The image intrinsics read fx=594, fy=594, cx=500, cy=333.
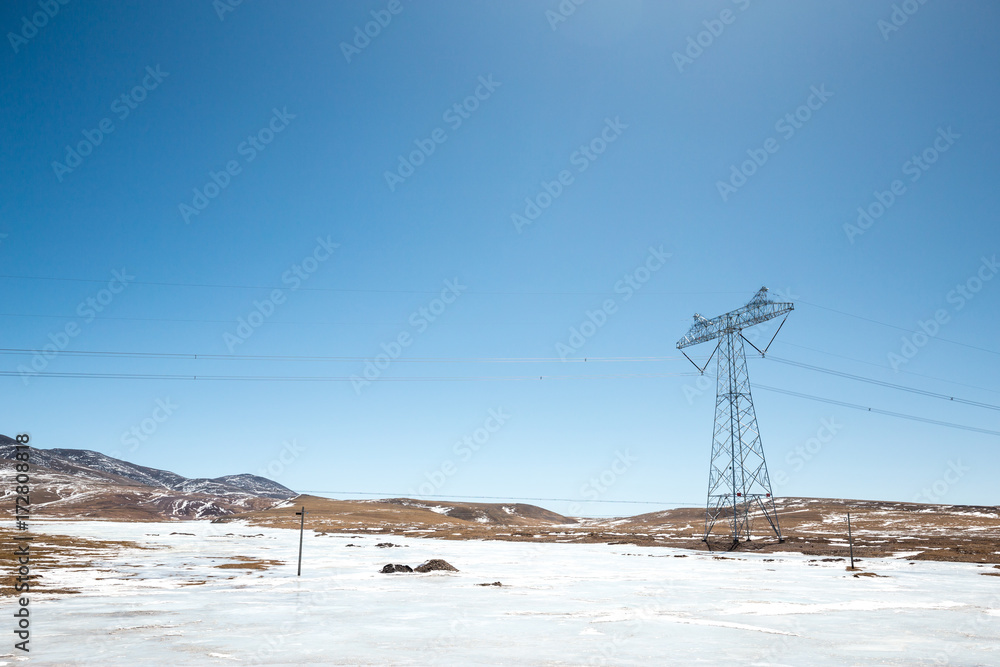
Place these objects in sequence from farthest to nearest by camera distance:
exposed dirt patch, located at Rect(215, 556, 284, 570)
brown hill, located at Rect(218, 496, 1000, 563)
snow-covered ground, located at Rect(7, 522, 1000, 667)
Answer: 1. brown hill, located at Rect(218, 496, 1000, 563)
2. exposed dirt patch, located at Rect(215, 556, 284, 570)
3. snow-covered ground, located at Rect(7, 522, 1000, 667)

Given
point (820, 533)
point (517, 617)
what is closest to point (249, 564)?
point (517, 617)

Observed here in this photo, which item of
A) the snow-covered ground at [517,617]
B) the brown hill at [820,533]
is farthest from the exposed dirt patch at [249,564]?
the brown hill at [820,533]

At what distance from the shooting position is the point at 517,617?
22.9m

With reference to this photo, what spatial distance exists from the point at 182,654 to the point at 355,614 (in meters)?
8.19

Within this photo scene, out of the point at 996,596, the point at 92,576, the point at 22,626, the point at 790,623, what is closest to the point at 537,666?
the point at 790,623

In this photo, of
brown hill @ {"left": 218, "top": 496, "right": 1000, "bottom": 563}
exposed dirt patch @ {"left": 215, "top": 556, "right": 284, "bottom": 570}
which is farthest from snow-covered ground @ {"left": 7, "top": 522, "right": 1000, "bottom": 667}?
brown hill @ {"left": 218, "top": 496, "right": 1000, "bottom": 563}

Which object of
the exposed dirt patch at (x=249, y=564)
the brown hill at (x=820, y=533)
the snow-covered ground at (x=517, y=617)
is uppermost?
the snow-covered ground at (x=517, y=617)

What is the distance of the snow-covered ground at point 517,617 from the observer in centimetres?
1641

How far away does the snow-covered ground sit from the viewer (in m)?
16.4

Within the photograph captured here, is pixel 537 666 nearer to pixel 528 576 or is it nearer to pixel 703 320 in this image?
pixel 528 576

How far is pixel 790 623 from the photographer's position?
2216cm

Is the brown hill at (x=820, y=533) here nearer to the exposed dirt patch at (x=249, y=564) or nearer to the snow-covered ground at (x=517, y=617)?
the snow-covered ground at (x=517, y=617)

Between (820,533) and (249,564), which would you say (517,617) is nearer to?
(249,564)

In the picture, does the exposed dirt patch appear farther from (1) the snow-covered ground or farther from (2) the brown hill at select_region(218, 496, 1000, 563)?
(2) the brown hill at select_region(218, 496, 1000, 563)
